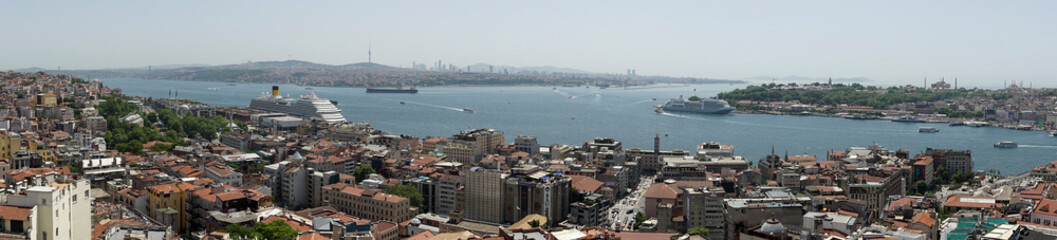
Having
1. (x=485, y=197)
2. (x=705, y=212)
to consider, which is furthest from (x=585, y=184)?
(x=705, y=212)

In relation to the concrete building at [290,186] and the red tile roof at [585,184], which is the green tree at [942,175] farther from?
the concrete building at [290,186]

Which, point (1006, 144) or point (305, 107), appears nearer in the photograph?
point (1006, 144)

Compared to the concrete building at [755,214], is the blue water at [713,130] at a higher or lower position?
lower

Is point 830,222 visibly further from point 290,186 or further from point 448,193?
→ point 290,186

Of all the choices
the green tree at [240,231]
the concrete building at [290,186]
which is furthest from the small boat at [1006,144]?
the green tree at [240,231]

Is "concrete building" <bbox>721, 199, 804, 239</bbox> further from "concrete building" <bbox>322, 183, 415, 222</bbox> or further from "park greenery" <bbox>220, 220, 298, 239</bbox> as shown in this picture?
"concrete building" <bbox>322, 183, 415, 222</bbox>

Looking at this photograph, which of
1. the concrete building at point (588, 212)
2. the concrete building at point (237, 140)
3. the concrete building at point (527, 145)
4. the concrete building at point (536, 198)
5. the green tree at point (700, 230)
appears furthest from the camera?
the concrete building at point (527, 145)

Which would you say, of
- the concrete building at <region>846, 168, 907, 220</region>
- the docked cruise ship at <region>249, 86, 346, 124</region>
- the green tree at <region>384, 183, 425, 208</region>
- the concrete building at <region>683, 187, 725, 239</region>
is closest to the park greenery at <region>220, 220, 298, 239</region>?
the green tree at <region>384, 183, 425, 208</region>
